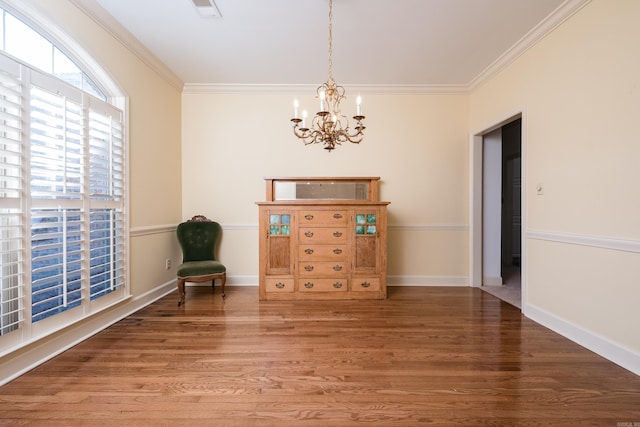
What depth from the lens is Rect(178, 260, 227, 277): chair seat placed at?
3.36m

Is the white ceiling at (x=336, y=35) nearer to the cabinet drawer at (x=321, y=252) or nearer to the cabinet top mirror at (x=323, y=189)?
the cabinet top mirror at (x=323, y=189)

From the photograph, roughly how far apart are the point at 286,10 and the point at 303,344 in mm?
2889

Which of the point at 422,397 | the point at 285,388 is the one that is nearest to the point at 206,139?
the point at 285,388

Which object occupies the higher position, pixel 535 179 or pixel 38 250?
pixel 535 179

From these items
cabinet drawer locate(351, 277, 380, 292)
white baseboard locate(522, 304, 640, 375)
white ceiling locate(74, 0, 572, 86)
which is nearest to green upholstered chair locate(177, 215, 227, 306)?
cabinet drawer locate(351, 277, 380, 292)

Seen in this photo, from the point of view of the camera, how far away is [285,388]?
1789mm

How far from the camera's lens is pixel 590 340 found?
2271 millimetres

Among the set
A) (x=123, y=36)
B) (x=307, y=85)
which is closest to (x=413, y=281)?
(x=307, y=85)

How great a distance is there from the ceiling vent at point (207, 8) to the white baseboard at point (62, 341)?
2881 mm

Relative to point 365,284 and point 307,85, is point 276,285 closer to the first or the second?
point 365,284

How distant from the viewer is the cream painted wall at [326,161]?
4.08 metres

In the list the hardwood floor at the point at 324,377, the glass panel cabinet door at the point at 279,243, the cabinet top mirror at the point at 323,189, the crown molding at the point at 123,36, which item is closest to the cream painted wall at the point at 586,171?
the hardwood floor at the point at 324,377

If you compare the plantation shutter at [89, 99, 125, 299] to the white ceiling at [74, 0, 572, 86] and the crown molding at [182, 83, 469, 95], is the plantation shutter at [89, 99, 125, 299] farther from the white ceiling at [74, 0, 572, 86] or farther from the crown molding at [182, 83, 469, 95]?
the crown molding at [182, 83, 469, 95]

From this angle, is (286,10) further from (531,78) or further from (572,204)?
(572,204)
